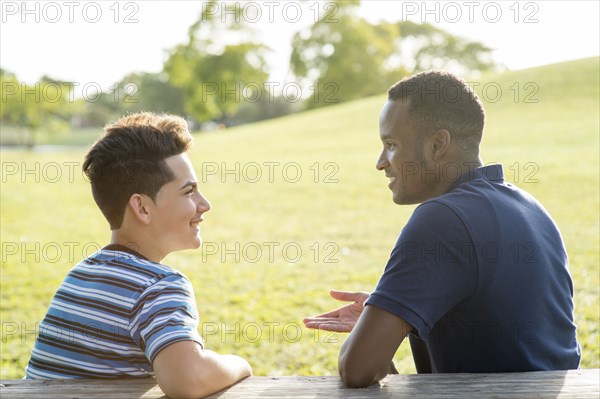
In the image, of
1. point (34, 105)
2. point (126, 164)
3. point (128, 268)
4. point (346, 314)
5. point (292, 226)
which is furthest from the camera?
point (34, 105)

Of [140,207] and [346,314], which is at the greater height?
[140,207]

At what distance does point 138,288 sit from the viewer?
233cm

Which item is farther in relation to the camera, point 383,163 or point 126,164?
point 383,163

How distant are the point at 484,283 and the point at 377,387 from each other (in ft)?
1.65

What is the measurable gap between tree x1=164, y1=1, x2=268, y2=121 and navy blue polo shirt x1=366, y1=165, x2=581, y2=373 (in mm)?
54188

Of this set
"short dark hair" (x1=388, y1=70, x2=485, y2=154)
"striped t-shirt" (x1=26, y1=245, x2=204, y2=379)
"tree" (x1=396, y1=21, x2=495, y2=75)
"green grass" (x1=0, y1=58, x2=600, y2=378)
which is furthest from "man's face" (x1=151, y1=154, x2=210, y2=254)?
"tree" (x1=396, y1=21, x2=495, y2=75)

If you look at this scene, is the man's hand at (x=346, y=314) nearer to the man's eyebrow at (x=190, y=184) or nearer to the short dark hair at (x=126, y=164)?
the man's eyebrow at (x=190, y=184)

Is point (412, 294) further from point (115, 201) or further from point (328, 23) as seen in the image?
point (328, 23)

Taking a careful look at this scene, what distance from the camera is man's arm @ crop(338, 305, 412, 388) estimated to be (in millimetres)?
2277

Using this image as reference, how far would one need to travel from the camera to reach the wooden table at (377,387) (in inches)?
88.4

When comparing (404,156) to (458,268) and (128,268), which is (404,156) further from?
(128,268)

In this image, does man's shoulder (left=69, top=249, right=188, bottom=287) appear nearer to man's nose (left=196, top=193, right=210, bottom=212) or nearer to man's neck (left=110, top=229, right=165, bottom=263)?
man's neck (left=110, top=229, right=165, bottom=263)

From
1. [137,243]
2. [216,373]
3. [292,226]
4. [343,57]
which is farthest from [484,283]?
[343,57]

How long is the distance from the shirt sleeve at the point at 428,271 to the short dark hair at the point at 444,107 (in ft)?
1.77
